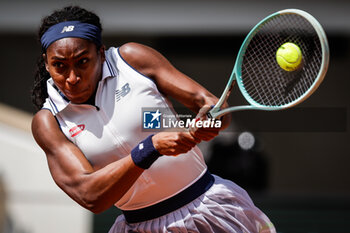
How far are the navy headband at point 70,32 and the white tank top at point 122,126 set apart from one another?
14cm

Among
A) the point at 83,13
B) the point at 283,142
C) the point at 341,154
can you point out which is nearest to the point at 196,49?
the point at 283,142

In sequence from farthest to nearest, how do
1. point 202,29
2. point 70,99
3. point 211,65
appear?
point 211,65
point 202,29
point 70,99

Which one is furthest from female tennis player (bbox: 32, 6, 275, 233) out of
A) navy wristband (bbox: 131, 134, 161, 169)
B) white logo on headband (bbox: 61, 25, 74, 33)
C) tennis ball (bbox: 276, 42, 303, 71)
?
tennis ball (bbox: 276, 42, 303, 71)

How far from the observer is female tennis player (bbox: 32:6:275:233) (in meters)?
2.51

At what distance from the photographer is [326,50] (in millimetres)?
2121

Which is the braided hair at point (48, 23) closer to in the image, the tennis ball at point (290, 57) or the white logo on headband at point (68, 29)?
the white logo on headband at point (68, 29)

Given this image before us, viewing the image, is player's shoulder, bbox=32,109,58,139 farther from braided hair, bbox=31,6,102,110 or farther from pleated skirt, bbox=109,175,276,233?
pleated skirt, bbox=109,175,276,233

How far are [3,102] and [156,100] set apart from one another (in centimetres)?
721

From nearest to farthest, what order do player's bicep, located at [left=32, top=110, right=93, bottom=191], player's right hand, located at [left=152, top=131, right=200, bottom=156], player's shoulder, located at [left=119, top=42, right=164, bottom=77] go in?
player's right hand, located at [left=152, top=131, right=200, bottom=156] → player's bicep, located at [left=32, top=110, right=93, bottom=191] → player's shoulder, located at [left=119, top=42, right=164, bottom=77]

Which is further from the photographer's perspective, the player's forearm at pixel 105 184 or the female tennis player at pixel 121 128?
the female tennis player at pixel 121 128

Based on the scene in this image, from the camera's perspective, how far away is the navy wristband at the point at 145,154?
2.31 metres

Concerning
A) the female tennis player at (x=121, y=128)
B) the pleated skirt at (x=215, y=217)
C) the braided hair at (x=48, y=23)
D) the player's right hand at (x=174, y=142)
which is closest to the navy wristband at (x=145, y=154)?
the player's right hand at (x=174, y=142)

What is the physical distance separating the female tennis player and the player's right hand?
20 centimetres

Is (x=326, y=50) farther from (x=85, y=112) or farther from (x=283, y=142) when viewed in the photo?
(x=283, y=142)
